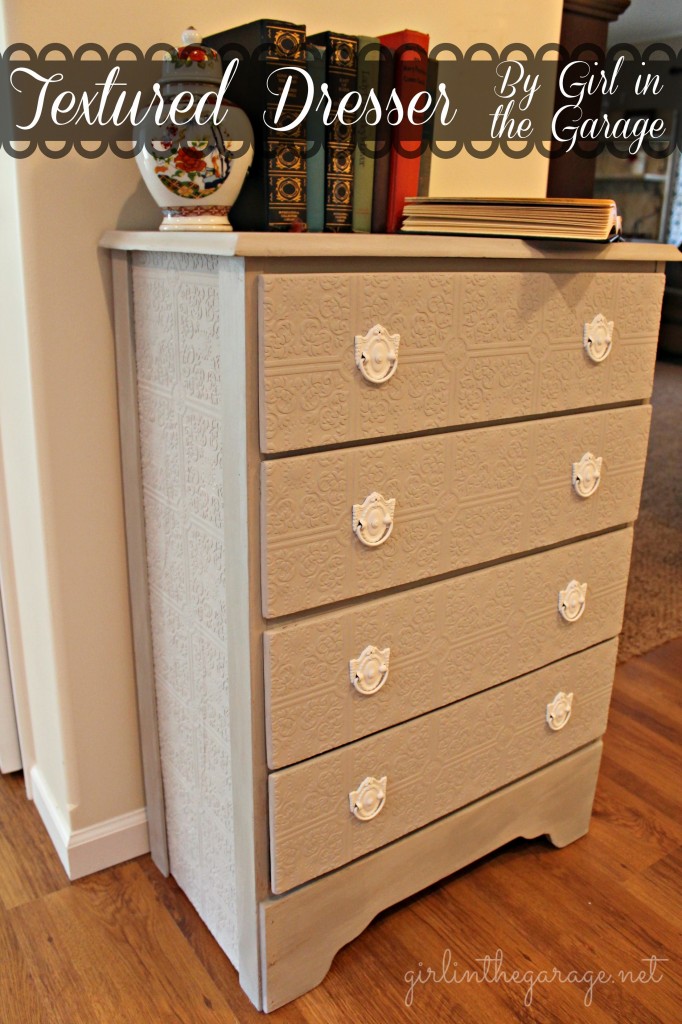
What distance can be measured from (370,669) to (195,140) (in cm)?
68

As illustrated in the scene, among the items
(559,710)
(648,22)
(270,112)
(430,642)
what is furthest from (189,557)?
(648,22)

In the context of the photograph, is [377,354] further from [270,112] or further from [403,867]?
[403,867]

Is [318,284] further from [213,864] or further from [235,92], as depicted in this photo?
[213,864]

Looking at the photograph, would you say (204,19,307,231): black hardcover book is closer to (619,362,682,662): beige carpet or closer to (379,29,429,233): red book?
(379,29,429,233): red book

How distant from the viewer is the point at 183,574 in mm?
1181

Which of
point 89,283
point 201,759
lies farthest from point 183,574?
point 89,283

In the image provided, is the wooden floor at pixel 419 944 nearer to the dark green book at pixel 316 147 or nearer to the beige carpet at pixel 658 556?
the beige carpet at pixel 658 556

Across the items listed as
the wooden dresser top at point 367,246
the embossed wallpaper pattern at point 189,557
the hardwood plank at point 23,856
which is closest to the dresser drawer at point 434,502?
the embossed wallpaper pattern at point 189,557

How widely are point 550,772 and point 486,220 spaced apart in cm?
89

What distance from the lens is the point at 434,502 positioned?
1.12 metres

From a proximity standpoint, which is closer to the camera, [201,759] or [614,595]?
[201,759]

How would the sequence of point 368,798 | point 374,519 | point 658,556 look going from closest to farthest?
point 374,519
point 368,798
point 658,556

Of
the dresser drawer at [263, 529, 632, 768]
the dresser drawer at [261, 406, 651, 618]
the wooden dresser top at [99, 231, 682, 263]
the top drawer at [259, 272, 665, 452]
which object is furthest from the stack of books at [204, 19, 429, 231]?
the dresser drawer at [263, 529, 632, 768]

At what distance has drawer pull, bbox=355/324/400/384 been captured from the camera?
98cm
